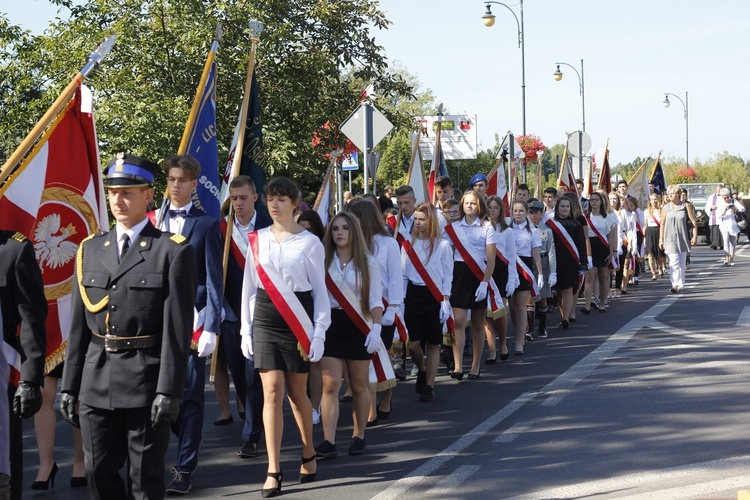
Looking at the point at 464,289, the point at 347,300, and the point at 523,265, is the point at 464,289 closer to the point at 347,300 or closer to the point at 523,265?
the point at 523,265

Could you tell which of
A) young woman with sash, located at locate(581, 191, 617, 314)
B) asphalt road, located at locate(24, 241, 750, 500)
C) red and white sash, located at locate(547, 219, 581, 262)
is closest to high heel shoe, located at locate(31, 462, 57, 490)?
asphalt road, located at locate(24, 241, 750, 500)

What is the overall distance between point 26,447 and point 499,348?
20.8ft

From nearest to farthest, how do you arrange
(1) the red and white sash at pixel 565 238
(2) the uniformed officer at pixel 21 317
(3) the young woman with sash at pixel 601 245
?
(2) the uniformed officer at pixel 21 317, (1) the red and white sash at pixel 565 238, (3) the young woman with sash at pixel 601 245

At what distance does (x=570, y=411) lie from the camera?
28.8 ft

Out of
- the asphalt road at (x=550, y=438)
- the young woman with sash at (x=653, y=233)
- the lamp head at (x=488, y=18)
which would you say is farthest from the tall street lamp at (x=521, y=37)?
the asphalt road at (x=550, y=438)

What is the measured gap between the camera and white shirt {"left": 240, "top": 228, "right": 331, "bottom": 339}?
660 cm

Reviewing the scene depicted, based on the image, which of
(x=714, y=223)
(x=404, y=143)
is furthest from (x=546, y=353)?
(x=404, y=143)

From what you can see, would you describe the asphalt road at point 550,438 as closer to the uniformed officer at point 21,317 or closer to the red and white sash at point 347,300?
the red and white sash at point 347,300

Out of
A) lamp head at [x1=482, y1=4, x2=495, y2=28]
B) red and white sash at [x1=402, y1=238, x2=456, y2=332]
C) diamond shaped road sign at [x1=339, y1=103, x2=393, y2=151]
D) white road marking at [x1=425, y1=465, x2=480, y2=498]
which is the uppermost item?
lamp head at [x1=482, y1=4, x2=495, y2=28]

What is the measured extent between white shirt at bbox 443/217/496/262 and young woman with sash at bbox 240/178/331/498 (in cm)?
413

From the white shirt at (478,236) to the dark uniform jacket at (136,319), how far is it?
5880 millimetres

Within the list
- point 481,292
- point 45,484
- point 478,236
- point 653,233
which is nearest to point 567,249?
point 478,236

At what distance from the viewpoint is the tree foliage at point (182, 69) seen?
14.5m

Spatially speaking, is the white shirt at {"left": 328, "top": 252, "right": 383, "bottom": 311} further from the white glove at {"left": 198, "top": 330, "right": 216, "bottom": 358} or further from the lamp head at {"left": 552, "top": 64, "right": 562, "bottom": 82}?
the lamp head at {"left": 552, "top": 64, "right": 562, "bottom": 82}
